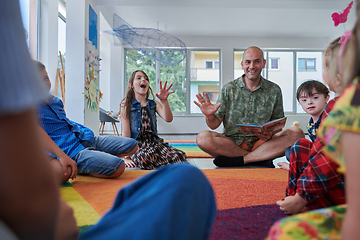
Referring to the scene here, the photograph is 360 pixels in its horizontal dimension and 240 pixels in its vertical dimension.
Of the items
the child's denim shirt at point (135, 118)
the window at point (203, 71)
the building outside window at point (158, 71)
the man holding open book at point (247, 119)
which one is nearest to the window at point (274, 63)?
the window at point (203, 71)

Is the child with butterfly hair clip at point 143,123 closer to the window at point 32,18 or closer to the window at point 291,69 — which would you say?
the window at point 32,18

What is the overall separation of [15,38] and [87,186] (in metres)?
1.46

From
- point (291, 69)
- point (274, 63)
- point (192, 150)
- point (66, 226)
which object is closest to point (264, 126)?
point (192, 150)

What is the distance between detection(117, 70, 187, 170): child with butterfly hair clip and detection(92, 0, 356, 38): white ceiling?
7.09 ft

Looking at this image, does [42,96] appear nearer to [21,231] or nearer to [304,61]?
[21,231]

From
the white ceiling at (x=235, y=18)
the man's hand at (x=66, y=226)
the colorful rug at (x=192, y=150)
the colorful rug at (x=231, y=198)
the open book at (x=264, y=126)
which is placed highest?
the white ceiling at (x=235, y=18)

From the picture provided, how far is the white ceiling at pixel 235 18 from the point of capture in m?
4.18

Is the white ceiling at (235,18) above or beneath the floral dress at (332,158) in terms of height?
above

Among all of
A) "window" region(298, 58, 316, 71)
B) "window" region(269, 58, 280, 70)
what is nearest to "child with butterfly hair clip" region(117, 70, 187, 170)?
"window" region(269, 58, 280, 70)

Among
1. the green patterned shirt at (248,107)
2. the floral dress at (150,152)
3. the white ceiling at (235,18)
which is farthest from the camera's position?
the white ceiling at (235,18)

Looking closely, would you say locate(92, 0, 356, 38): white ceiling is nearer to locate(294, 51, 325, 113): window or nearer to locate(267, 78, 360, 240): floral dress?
locate(294, 51, 325, 113): window

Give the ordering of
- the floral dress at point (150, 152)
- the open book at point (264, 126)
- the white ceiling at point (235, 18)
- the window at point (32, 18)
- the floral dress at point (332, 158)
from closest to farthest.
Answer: the floral dress at point (332, 158) < the open book at point (264, 126) < the floral dress at point (150, 152) < the window at point (32, 18) < the white ceiling at point (235, 18)

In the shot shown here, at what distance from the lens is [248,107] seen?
259 cm

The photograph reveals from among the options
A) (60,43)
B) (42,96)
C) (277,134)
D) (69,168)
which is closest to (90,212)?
(69,168)
